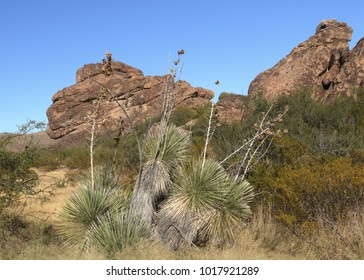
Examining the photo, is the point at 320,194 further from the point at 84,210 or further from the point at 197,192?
the point at 84,210

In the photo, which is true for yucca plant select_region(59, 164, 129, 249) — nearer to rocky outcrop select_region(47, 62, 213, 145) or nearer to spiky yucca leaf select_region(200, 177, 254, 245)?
spiky yucca leaf select_region(200, 177, 254, 245)

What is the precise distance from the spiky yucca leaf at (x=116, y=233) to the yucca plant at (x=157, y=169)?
236 mm

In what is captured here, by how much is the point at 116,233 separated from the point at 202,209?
5.10 ft

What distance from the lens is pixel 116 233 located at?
23.6 ft

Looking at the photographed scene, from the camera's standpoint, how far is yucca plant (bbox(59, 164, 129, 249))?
7.98m

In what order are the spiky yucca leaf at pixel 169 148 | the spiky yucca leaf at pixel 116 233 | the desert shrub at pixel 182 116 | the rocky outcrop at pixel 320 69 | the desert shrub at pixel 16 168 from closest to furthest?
the spiky yucca leaf at pixel 116 233
the spiky yucca leaf at pixel 169 148
the desert shrub at pixel 16 168
the rocky outcrop at pixel 320 69
the desert shrub at pixel 182 116

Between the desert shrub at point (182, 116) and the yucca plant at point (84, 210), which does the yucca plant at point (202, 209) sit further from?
the desert shrub at point (182, 116)

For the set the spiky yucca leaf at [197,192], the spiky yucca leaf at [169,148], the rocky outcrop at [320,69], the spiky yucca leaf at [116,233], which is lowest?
the spiky yucca leaf at [116,233]

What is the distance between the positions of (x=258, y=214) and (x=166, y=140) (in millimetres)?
2564

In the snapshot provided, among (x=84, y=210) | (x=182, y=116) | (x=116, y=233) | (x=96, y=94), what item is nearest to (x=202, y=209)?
(x=116, y=233)

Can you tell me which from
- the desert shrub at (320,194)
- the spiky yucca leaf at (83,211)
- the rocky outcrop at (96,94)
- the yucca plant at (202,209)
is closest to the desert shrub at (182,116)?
the rocky outcrop at (96,94)

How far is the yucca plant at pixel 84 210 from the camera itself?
7984mm

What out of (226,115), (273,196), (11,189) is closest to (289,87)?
(226,115)

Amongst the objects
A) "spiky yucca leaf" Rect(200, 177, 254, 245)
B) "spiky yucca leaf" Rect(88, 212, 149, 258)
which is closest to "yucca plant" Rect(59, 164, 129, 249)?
"spiky yucca leaf" Rect(88, 212, 149, 258)
